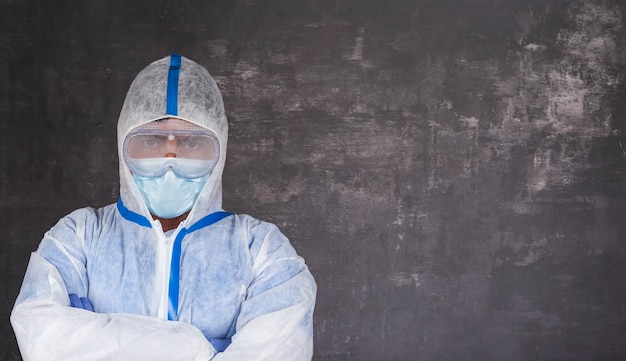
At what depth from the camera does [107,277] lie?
71.9 inches

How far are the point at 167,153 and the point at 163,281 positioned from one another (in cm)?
30

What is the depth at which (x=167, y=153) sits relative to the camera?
1.87m

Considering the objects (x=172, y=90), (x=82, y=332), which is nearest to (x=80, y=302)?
(x=82, y=332)

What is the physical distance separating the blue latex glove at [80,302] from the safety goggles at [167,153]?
0.32m

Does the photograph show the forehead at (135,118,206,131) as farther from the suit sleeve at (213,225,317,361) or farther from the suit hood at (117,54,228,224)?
the suit sleeve at (213,225,317,361)

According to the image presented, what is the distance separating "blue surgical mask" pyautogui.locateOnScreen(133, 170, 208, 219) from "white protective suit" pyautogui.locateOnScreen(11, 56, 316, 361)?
2 cm

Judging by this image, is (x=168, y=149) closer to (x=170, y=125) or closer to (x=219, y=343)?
(x=170, y=125)

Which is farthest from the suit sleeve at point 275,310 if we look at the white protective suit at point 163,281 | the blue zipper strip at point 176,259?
the blue zipper strip at point 176,259

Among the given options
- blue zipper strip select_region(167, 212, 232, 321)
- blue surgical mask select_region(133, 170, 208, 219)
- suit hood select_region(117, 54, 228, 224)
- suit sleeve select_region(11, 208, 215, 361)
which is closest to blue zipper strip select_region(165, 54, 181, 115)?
suit hood select_region(117, 54, 228, 224)

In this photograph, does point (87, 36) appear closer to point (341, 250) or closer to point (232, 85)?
point (232, 85)

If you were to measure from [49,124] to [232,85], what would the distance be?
971 millimetres

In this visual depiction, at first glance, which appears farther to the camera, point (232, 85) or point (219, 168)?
point (232, 85)

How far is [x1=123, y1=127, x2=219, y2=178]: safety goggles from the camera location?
186 centimetres

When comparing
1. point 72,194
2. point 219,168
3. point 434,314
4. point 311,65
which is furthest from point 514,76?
point 219,168
